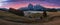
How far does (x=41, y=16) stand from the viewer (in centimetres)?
135

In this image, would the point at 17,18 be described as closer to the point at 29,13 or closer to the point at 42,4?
the point at 29,13

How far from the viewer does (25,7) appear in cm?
137

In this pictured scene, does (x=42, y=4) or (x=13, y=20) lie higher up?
(x=42, y=4)

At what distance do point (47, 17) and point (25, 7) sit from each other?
11.4 inches

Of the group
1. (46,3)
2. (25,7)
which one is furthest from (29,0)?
(46,3)

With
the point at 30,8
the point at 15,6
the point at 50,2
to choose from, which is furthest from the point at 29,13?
the point at 50,2

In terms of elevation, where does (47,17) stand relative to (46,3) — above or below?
below

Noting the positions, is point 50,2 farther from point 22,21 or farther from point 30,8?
point 22,21

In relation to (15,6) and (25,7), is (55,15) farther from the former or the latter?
(15,6)

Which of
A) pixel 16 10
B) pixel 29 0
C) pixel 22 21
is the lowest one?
pixel 22 21

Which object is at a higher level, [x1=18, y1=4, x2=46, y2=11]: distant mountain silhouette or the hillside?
[x1=18, y1=4, x2=46, y2=11]: distant mountain silhouette

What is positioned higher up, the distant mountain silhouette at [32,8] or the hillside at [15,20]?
the distant mountain silhouette at [32,8]

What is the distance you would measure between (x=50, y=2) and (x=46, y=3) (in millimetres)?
54

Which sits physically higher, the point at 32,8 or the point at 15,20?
the point at 32,8
